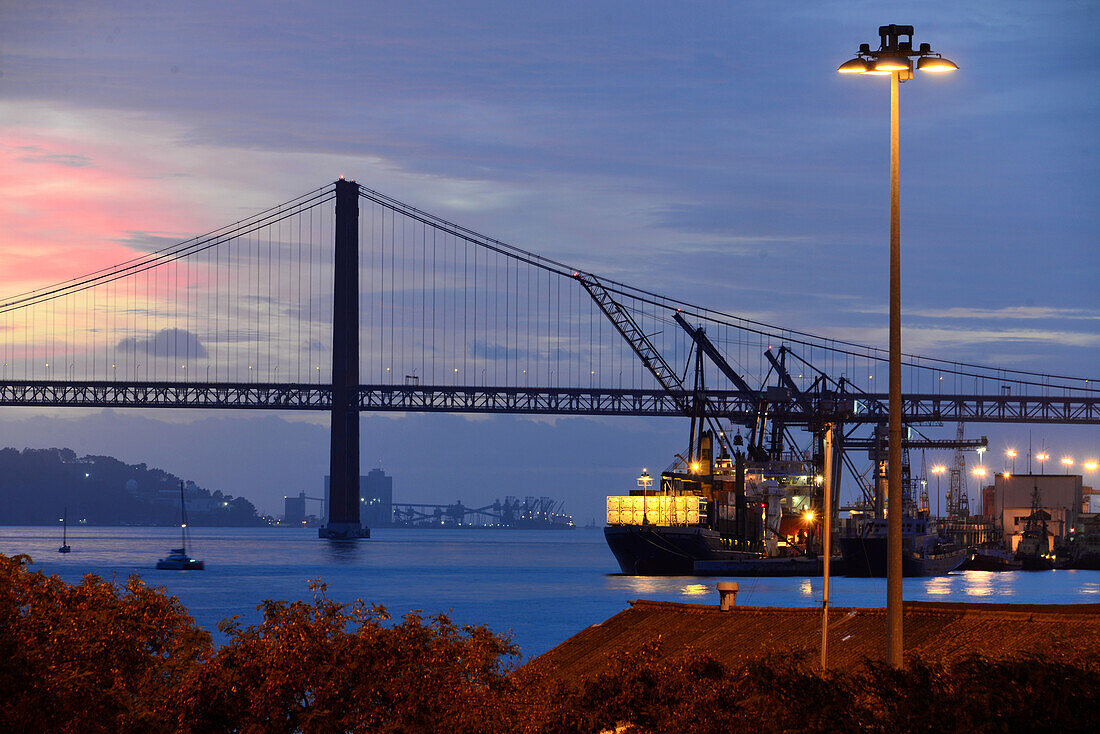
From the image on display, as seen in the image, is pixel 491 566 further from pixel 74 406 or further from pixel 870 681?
pixel 870 681

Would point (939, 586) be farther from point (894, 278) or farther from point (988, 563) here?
point (894, 278)

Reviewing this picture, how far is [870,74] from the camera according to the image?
48.9 ft

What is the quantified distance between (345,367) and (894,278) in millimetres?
130741

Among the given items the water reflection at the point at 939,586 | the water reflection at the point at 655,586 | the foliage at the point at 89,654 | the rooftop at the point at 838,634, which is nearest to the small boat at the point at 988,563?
the water reflection at the point at 939,586

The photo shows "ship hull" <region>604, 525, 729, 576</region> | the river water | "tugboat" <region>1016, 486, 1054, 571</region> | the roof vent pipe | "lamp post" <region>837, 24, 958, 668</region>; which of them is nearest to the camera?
"lamp post" <region>837, 24, 958, 668</region>

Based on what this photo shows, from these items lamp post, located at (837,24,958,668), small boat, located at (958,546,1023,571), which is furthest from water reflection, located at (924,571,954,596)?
lamp post, located at (837,24,958,668)

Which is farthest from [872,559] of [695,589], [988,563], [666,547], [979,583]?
[988,563]

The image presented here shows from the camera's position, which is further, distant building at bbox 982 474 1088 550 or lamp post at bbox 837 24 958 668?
distant building at bbox 982 474 1088 550

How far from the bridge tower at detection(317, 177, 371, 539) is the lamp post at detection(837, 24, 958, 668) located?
12757 centimetres

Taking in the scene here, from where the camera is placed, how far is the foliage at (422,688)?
1549 cm

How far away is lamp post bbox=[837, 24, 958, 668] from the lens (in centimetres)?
1461

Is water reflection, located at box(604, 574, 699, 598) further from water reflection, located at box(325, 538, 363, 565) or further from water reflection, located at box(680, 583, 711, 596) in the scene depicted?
water reflection, located at box(325, 538, 363, 565)

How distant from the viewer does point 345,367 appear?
144 meters

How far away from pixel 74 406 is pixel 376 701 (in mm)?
121517
